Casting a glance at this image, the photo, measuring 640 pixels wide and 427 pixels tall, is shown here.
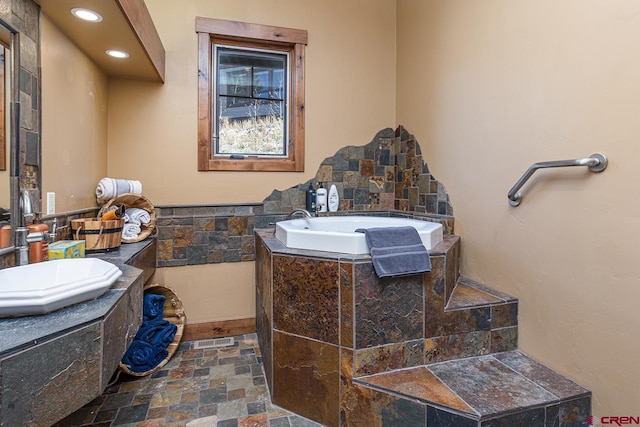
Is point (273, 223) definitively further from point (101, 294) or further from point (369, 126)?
point (101, 294)

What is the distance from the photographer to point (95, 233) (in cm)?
175

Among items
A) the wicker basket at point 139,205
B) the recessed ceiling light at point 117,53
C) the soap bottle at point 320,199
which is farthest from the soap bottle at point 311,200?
the recessed ceiling light at point 117,53

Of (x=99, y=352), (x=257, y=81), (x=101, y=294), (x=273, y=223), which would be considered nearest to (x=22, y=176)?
(x=101, y=294)

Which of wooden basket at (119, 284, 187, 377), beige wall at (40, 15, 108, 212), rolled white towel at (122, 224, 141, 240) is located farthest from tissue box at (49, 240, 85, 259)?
wooden basket at (119, 284, 187, 377)

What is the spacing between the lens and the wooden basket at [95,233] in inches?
68.3

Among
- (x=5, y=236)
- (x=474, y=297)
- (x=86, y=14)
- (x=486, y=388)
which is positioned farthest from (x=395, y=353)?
(x=86, y=14)

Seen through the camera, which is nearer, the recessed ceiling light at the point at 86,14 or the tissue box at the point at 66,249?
the tissue box at the point at 66,249

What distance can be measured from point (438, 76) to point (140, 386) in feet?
9.39

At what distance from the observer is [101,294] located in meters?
1.06

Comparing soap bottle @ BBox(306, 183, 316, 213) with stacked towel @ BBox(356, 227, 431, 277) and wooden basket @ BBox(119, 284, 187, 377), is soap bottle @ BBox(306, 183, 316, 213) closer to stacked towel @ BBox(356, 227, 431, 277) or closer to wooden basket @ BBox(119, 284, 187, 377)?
stacked towel @ BBox(356, 227, 431, 277)

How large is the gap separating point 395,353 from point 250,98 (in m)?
2.22

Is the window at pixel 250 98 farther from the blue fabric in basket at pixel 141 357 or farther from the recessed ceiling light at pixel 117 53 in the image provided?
the blue fabric in basket at pixel 141 357

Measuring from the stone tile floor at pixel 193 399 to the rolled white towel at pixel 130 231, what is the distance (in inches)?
33.0

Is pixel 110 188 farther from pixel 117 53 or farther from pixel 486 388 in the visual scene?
pixel 486 388
